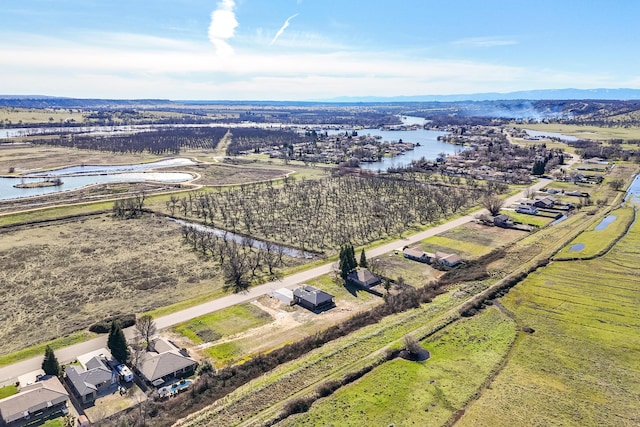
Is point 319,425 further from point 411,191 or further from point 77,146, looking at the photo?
point 77,146

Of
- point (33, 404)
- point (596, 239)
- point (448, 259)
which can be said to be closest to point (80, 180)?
point (33, 404)

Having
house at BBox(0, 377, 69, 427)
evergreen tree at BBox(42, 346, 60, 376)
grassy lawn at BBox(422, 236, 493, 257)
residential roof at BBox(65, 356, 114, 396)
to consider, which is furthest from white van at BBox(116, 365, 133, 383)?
grassy lawn at BBox(422, 236, 493, 257)

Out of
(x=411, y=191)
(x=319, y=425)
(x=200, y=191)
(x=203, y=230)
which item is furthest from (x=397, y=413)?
(x=200, y=191)

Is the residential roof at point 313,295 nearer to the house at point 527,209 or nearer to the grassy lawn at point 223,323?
the grassy lawn at point 223,323

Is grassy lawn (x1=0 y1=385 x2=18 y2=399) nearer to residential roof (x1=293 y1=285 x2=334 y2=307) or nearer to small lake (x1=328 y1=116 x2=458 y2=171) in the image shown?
residential roof (x1=293 y1=285 x2=334 y2=307)

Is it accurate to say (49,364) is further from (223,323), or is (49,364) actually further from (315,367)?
(315,367)

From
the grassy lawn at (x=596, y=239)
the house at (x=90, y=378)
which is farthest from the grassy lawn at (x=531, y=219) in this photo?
Answer: the house at (x=90, y=378)
